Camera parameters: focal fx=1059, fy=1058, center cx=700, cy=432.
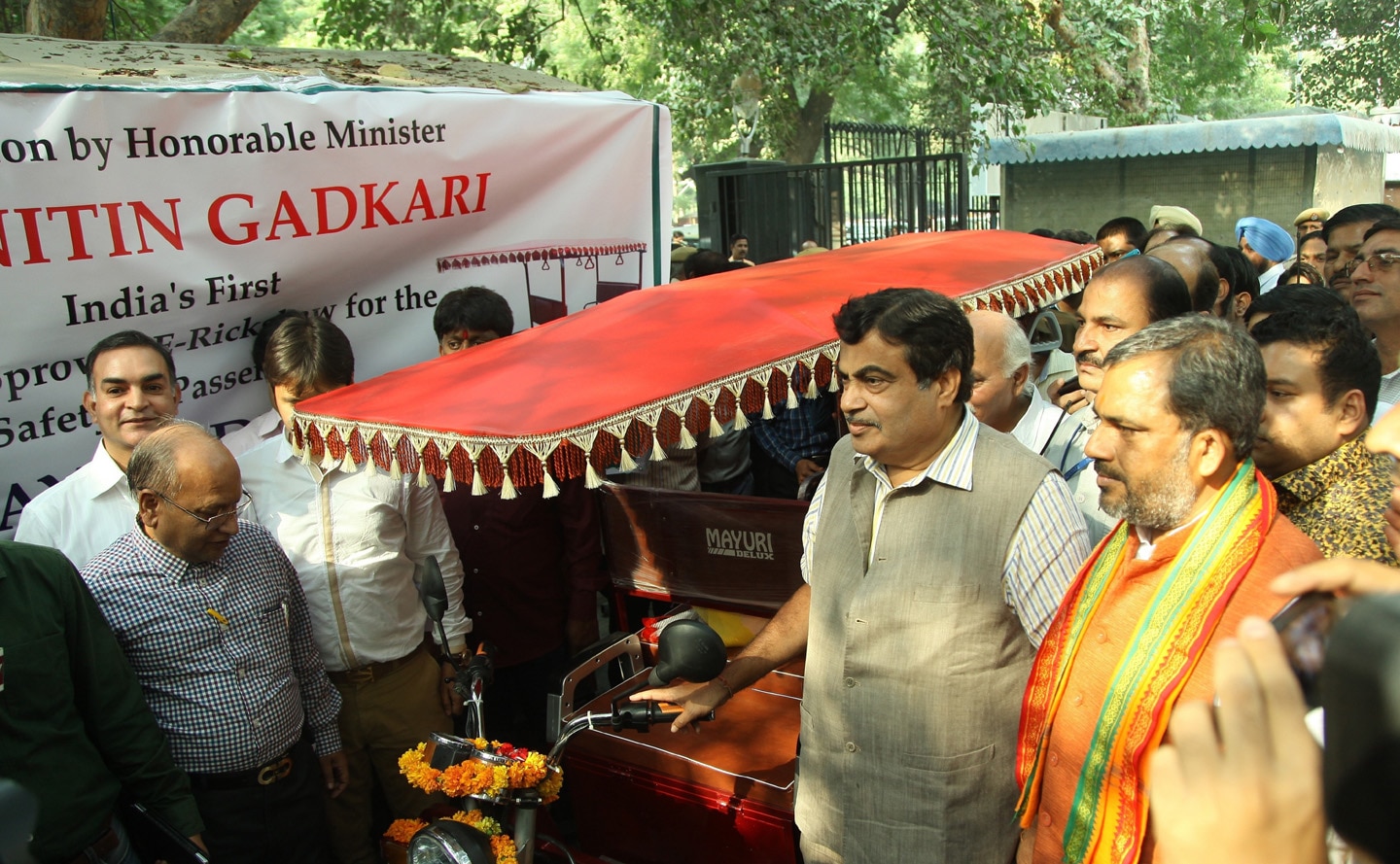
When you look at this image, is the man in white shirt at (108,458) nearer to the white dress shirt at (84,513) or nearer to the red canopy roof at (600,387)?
the white dress shirt at (84,513)

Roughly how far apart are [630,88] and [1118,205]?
46.6 ft

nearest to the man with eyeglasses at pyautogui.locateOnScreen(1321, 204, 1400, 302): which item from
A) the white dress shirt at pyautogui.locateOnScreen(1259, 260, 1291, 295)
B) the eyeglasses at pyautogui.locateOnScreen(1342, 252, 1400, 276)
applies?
the white dress shirt at pyautogui.locateOnScreen(1259, 260, 1291, 295)

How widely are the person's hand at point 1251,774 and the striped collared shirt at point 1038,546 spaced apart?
4.55 feet

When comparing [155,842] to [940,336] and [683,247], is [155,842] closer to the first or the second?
[940,336]

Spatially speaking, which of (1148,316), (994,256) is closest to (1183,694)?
(1148,316)

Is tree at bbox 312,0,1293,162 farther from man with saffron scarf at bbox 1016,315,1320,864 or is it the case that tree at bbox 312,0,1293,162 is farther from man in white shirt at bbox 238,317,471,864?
man with saffron scarf at bbox 1016,315,1320,864

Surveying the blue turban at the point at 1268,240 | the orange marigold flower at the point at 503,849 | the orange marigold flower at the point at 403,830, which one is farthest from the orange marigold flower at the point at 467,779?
the blue turban at the point at 1268,240

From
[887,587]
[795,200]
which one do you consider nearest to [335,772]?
[887,587]

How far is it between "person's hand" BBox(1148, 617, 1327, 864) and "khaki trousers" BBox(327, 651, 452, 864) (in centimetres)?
273

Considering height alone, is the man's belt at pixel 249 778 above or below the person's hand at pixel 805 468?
below

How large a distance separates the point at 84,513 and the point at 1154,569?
9.28 ft

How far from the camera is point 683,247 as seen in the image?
37.7 feet

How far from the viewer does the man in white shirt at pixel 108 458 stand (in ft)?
9.86

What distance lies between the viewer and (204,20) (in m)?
6.50
